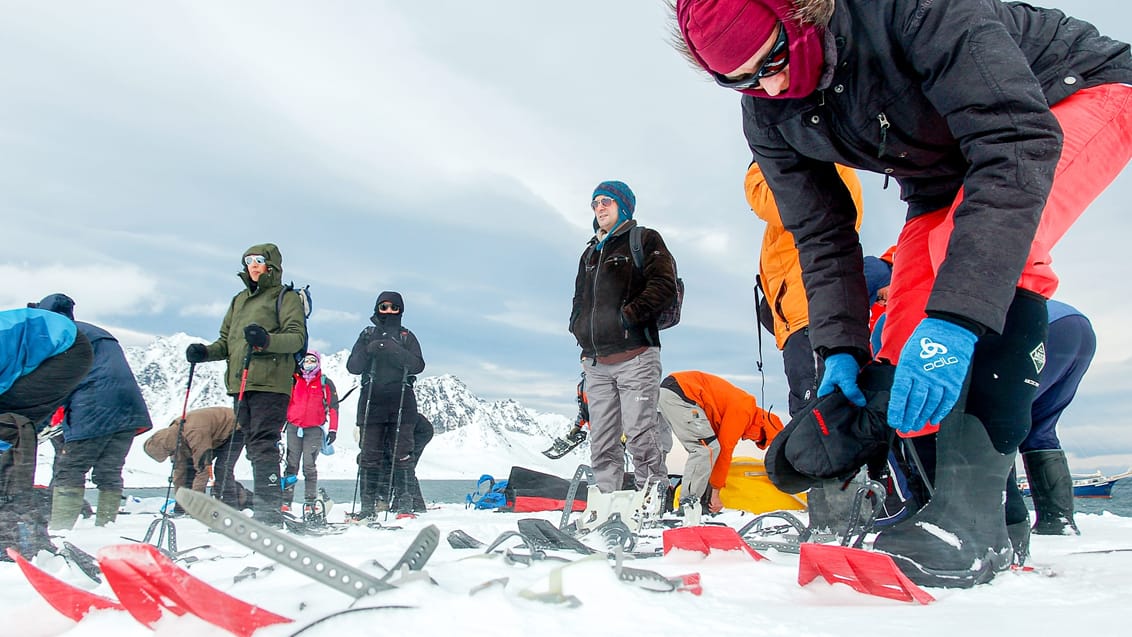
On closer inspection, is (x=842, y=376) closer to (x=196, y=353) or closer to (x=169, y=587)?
(x=169, y=587)

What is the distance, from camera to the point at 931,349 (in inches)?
52.3

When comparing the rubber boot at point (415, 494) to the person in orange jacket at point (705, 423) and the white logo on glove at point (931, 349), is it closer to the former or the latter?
the person in orange jacket at point (705, 423)

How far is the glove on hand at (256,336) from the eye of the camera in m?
4.87

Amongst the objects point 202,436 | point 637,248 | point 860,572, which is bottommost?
point 202,436

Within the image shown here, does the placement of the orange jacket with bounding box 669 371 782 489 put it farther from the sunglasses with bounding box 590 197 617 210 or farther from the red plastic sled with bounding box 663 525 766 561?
the red plastic sled with bounding box 663 525 766 561

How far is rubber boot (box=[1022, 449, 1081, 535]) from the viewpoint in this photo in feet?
11.5

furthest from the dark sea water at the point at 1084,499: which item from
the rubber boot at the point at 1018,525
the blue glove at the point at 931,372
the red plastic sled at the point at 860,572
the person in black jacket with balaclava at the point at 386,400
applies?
the red plastic sled at the point at 860,572

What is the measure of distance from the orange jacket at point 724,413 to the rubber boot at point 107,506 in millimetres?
4571

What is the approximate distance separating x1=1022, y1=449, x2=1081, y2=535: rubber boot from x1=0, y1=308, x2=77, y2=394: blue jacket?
16.7 ft

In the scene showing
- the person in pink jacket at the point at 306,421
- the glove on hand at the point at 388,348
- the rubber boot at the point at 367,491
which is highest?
the glove on hand at the point at 388,348

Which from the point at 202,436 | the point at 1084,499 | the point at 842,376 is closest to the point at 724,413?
the point at 842,376

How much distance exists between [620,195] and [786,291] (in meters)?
1.46

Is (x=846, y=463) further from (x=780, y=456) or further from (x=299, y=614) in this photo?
(x=299, y=614)

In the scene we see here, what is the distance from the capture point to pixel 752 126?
191 centimetres
